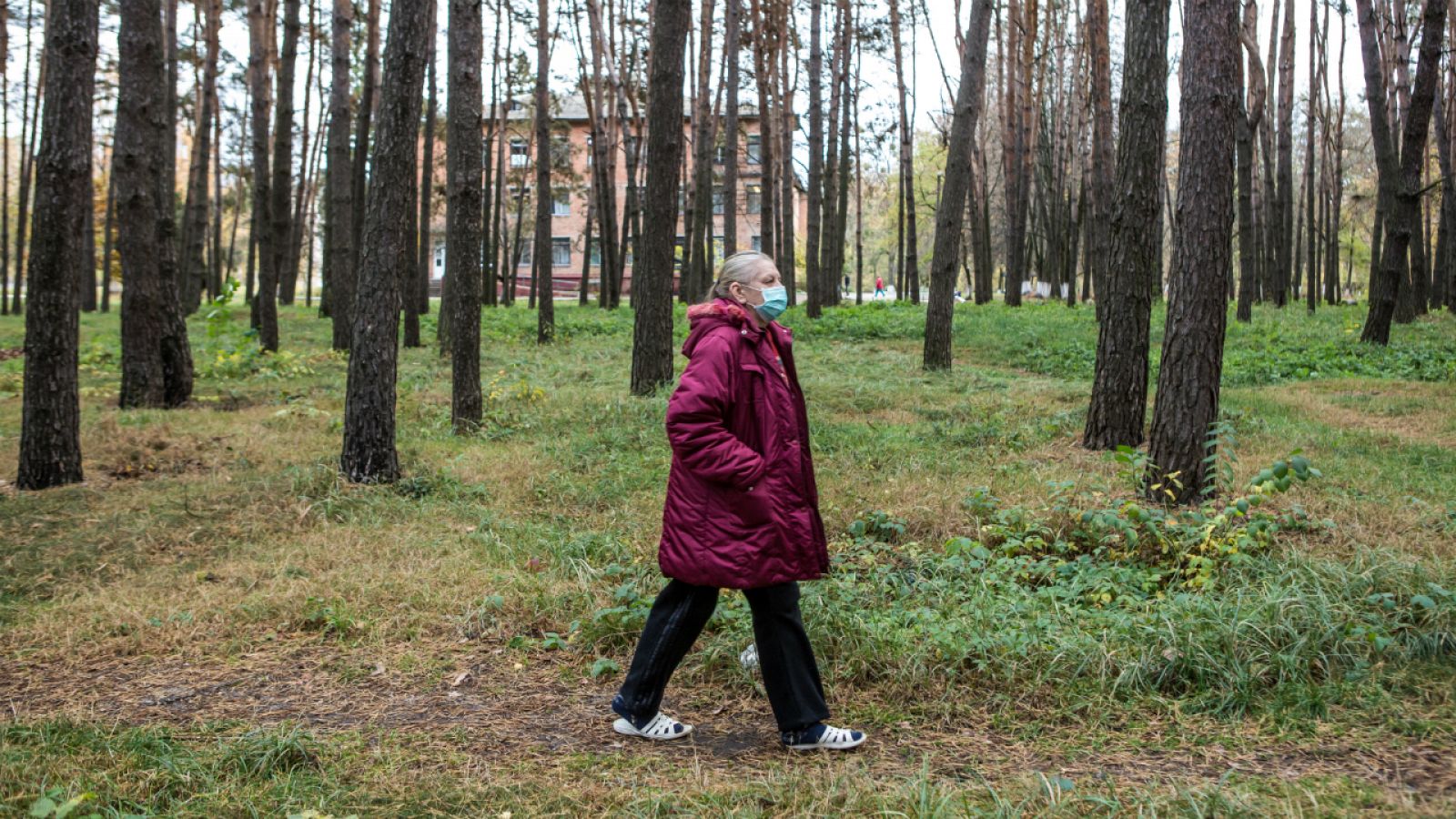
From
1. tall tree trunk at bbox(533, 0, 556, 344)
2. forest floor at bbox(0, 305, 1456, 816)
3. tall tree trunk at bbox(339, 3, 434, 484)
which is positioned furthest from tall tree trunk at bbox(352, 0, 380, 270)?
forest floor at bbox(0, 305, 1456, 816)

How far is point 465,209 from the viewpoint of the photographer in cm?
1035

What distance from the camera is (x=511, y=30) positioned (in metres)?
28.1

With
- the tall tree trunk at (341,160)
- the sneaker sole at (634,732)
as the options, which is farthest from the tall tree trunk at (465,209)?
the sneaker sole at (634,732)

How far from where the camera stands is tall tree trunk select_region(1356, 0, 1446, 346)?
47.8 ft

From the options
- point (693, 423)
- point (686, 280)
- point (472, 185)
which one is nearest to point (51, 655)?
point (693, 423)

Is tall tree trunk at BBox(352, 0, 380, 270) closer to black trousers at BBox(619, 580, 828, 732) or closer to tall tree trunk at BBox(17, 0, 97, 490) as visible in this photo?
tall tree trunk at BBox(17, 0, 97, 490)

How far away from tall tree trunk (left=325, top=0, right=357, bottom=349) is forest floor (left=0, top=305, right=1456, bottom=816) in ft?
23.0

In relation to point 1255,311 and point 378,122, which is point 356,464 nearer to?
point 378,122

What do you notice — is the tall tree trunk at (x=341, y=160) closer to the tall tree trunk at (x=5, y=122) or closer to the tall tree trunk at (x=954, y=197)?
the tall tree trunk at (x=954, y=197)

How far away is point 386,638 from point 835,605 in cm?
229

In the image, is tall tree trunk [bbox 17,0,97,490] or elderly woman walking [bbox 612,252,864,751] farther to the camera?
tall tree trunk [bbox 17,0,97,490]

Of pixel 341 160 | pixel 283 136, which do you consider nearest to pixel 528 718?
pixel 341 160

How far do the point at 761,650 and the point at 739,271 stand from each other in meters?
1.47

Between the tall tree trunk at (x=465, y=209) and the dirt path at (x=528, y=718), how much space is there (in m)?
5.34
